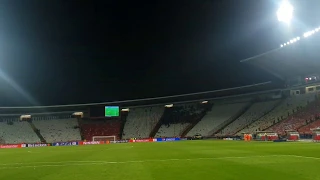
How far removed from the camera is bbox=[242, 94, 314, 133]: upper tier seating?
56.3 metres

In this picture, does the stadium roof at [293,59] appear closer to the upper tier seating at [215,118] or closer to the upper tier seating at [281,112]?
the upper tier seating at [281,112]

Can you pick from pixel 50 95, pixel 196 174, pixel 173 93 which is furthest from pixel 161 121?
pixel 196 174

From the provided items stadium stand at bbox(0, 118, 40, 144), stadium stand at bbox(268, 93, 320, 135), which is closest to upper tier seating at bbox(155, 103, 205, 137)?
stadium stand at bbox(268, 93, 320, 135)

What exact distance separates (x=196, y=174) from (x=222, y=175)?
960mm

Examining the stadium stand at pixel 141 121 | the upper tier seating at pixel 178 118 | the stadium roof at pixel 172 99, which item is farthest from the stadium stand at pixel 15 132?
the upper tier seating at pixel 178 118

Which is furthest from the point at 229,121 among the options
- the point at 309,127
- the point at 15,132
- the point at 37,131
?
the point at 15,132

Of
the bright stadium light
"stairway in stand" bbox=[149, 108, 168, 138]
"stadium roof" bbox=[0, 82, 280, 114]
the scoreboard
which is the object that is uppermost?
the bright stadium light

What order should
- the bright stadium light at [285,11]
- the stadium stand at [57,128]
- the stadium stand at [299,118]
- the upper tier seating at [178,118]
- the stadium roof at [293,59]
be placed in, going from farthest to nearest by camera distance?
the upper tier seating at [178,118], the stadium stand at [57,128], the stadium stand at [299,118], the stadium roof at [293,59], the bright stadium light at [285,11]

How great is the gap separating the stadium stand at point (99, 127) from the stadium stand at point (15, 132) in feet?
37.1

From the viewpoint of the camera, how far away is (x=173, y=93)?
236 ft

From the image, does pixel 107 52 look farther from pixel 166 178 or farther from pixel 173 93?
pixel 166 178

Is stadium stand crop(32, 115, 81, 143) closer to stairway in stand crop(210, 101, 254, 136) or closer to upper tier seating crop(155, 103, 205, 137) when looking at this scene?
upper tier seating crop(155, 103, 205, 137)

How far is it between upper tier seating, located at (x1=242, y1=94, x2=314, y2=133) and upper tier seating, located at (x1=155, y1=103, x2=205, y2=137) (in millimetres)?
18215

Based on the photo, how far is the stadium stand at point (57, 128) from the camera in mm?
72125
